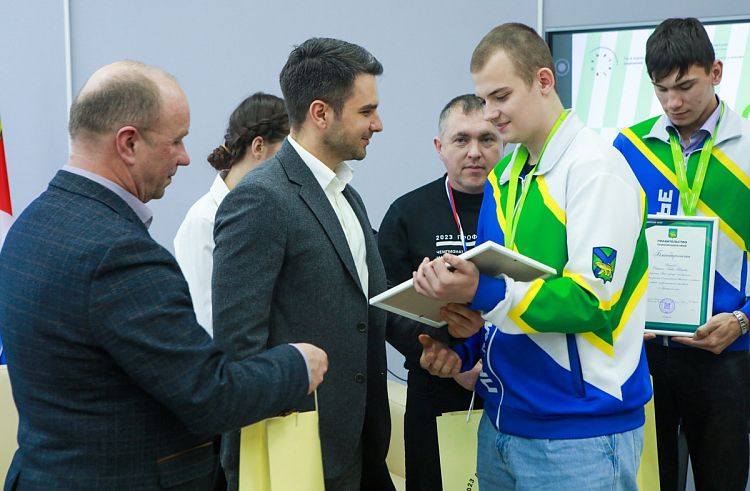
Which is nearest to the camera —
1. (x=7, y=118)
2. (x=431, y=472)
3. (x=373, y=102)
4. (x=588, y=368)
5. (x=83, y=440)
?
(x=83, y=440)

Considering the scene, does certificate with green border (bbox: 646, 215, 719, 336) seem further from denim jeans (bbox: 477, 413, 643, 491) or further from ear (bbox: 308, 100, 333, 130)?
ear (bbox: 308, 100, 333, 130)

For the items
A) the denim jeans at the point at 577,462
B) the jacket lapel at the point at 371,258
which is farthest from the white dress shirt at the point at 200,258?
the denim jeans at the point at 577,462

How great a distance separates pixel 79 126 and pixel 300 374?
2.07 ft

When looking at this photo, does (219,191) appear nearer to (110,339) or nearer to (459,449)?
(459,449)

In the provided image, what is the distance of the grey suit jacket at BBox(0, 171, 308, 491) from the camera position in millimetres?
1081

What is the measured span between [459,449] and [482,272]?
0.56m

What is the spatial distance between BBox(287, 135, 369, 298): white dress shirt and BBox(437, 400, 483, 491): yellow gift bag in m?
0.42

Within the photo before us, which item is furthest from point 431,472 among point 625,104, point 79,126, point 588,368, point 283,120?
point 625,104

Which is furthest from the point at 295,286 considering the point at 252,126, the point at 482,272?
the point at 252,126

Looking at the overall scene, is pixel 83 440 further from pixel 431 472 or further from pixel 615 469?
pixel 431 472

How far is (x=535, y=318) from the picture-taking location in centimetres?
136

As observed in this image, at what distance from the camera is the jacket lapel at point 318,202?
63.1 inches

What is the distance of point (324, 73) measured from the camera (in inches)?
66.8

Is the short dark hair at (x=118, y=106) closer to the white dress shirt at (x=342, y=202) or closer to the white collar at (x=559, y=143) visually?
the white dress shirt at (x=342, y=202)
